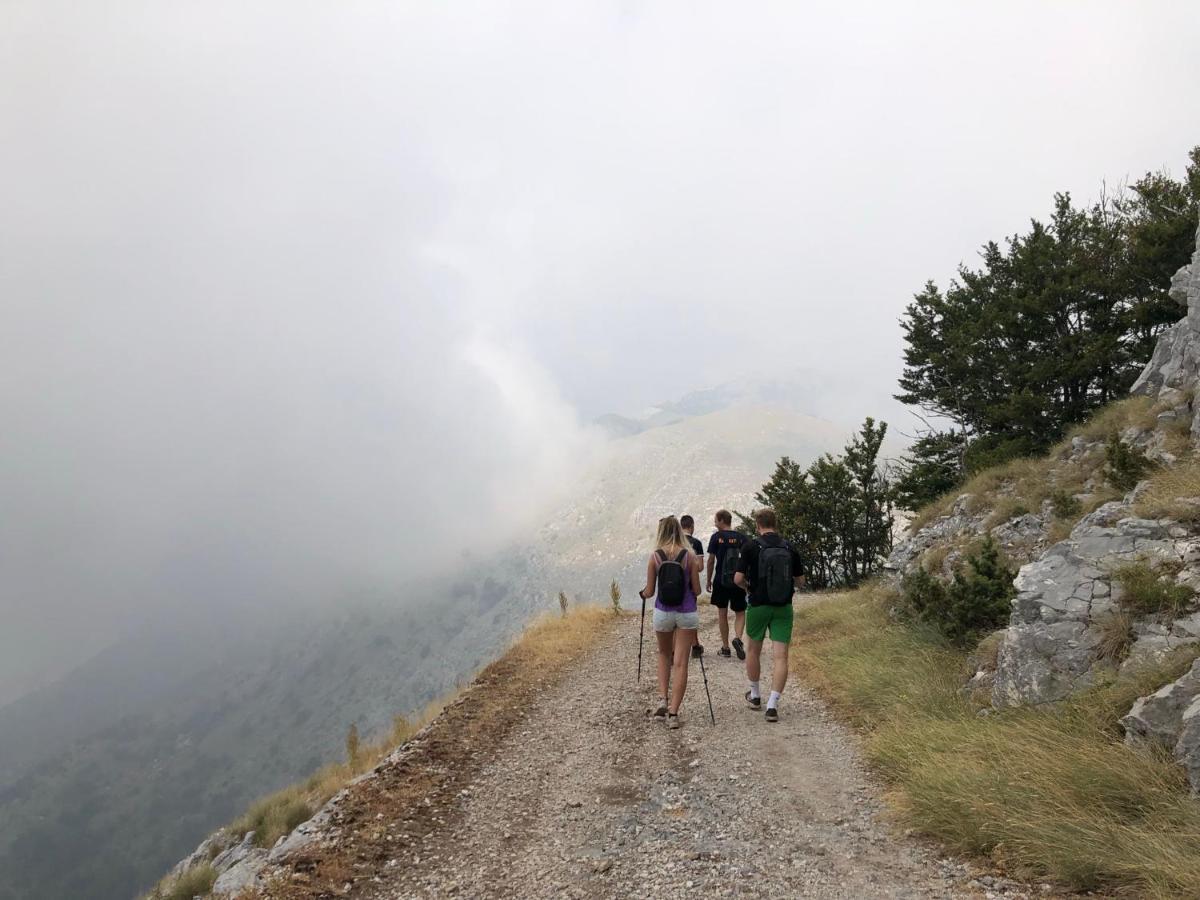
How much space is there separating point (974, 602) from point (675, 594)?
4727 millimetres

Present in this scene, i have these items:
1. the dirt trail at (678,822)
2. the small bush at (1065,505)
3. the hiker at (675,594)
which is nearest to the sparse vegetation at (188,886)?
the dirt trail at (678,822)

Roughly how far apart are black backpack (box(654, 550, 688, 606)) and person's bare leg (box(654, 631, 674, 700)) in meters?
0.64

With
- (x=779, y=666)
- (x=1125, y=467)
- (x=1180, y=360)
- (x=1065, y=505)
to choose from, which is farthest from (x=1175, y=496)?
(x=1180, y=360)

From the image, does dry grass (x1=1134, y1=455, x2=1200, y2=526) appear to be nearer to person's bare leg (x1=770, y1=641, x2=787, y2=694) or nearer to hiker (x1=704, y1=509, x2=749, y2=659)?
person's bare leg (x1=770, y1=641, x2=787, y2=694)

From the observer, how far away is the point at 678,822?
5703 mm

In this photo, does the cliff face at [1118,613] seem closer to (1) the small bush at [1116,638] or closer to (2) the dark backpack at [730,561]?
(1) the small bush at [1116,638]

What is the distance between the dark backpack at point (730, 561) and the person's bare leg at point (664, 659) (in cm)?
268

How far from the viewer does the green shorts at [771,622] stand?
27.6 ft

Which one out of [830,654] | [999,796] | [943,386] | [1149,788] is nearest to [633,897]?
[999,796]

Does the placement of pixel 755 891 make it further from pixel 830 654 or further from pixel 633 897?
pixel 830 654

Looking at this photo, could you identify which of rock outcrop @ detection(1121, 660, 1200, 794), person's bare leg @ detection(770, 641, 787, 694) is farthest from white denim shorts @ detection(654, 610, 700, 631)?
rock outcrop @ detection(1121, 660, 1200, 794)

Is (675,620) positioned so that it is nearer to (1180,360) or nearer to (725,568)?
(725,568)

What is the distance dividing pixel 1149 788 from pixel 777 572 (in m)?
4.33

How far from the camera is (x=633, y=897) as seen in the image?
4473mm
